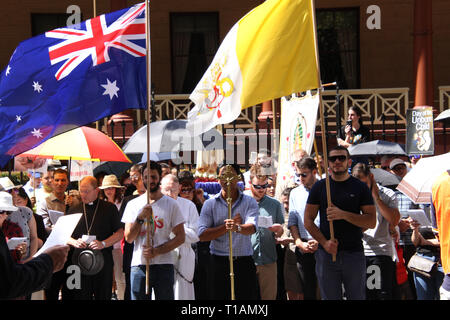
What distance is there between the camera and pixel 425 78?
1652cm

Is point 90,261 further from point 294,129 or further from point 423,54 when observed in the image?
point 423,54

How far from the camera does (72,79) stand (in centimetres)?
791

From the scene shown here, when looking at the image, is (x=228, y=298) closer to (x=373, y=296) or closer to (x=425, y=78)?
(x=373, y=296)

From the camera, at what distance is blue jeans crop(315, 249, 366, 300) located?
7.48 meters

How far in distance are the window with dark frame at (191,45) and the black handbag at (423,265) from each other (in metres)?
Result: 12.6

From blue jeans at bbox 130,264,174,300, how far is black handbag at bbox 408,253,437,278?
2.55 metres

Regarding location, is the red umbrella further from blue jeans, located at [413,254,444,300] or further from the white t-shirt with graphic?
blue jeans, located at [413,254,444,300]

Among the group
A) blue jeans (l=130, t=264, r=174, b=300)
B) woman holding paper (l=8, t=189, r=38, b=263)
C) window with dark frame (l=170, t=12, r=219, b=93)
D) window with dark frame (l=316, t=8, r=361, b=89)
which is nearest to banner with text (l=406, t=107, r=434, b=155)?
blue jeans (l=130, t=264, r=174, b=300)

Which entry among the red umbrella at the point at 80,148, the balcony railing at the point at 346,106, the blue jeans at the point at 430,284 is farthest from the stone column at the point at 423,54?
the blue jeans at the point at 430,284

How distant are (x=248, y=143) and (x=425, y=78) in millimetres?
4185

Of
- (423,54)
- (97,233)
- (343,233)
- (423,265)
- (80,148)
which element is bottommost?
(423,265)

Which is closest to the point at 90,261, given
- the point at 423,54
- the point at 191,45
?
the point at 423,54

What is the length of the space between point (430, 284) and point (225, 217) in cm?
227

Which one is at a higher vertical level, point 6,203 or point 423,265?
point 6,203
